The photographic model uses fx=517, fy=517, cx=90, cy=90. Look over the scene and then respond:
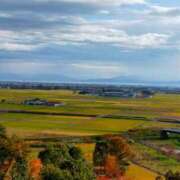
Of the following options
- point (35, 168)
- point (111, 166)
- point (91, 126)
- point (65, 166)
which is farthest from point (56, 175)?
point (91, 126)

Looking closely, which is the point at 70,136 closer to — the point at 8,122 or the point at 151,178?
the point at 8,122

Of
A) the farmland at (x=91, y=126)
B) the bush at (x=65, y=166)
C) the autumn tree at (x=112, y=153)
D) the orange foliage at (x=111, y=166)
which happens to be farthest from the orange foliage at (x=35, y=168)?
the farmland at (x=91, y=126)

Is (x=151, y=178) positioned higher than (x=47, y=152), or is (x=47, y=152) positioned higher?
(x=47, y=152)

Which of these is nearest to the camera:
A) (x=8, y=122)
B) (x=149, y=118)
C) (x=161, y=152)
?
(x=161, y=152)

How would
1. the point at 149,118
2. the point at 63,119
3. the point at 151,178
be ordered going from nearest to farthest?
the point at 151,178 → the point at 63,119 → the point at 149,118

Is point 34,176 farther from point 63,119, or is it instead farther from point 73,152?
point 63,119

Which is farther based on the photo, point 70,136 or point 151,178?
point 70,136

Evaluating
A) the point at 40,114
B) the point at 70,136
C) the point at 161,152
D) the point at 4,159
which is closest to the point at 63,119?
the point at 40,114

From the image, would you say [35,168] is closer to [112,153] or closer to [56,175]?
[56,175]

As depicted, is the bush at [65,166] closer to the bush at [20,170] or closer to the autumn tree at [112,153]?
the bush at [20,170]

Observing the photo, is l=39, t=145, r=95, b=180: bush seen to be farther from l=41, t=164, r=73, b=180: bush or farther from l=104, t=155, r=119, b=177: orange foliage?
l=104, t=155, r=119, b=177: orange foliage

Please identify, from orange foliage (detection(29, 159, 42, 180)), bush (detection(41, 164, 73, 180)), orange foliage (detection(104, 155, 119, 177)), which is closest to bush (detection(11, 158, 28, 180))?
orange foliage (detection(29, 159, 42, 180))
